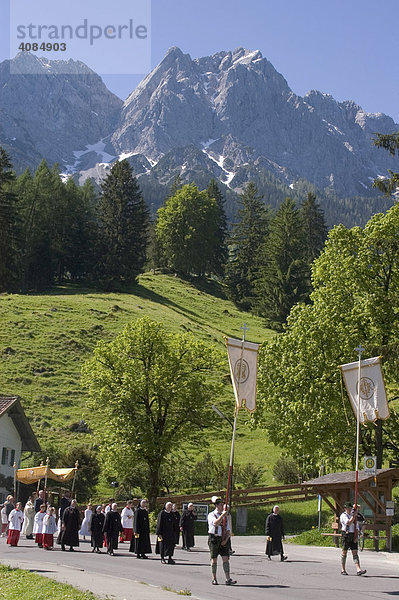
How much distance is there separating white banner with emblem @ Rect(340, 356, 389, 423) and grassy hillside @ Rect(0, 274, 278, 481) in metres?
19.9

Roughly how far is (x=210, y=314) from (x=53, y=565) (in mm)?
72746

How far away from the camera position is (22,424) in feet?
164

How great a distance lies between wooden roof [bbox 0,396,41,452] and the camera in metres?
49.2

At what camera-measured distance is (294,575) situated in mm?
20625

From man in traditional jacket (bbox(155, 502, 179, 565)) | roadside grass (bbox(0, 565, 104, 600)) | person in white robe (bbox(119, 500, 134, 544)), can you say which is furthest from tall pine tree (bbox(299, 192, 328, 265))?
roadside grass (bbox(0, 565, 104, 600))

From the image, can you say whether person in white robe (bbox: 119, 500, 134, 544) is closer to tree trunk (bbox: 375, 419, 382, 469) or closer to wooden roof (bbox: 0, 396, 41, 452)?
tree trunk (bbox: 375, 419, 382, 469)

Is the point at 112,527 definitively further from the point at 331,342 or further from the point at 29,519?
the point at 331,342

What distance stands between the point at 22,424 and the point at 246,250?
225ft

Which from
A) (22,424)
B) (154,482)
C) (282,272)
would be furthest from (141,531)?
(282,272)

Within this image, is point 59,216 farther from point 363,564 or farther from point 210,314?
point 363,564

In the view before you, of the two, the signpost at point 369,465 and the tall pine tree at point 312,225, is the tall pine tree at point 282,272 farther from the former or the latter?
the signpost at point 369,465

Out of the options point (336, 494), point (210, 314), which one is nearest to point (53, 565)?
point (336, 494)

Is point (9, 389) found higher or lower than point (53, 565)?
higher

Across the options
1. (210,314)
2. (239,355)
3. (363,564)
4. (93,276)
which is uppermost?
(93,276)
